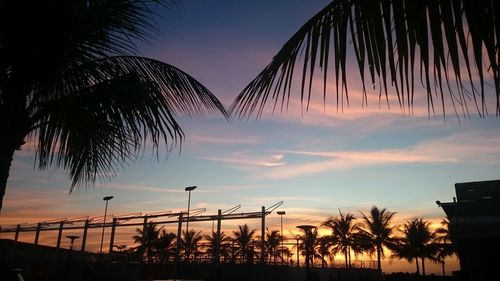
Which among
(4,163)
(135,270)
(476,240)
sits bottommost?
(135,270)

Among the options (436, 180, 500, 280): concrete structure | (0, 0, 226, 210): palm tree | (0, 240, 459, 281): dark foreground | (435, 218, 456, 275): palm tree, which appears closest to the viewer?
(0, 0, 226, 210): palm tree

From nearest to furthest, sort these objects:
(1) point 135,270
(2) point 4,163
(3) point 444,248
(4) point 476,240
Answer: (2) point 4,163 → (4) point 476,240 → (1) point 135,270 → (3) point 444,248

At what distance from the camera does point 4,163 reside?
2.58 metres

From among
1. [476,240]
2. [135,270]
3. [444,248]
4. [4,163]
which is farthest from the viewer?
[444,248]

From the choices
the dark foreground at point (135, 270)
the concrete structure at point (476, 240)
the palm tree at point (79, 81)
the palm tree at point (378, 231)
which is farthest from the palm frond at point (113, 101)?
the palm tree at point (378, 231)

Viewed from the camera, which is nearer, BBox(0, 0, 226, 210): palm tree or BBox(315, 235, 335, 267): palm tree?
BBox(0, 0, 226, 210): palm tree

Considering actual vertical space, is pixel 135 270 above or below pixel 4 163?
below

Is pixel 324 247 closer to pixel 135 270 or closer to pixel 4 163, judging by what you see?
pixel 135 270

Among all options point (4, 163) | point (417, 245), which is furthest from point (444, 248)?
point (4, 163)

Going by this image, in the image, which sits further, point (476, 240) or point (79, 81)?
point (476, 240)

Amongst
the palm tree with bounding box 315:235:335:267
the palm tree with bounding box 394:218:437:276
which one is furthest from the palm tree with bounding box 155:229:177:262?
the palm tree with bounding box 394:218:437:276

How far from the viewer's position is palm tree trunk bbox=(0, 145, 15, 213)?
101 inches

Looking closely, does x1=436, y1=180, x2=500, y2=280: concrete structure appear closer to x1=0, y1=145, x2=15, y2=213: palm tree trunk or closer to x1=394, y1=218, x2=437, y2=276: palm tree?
x1=0, y1=145, x2=15, y2=213: palm tree trunk

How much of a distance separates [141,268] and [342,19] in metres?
27.4
